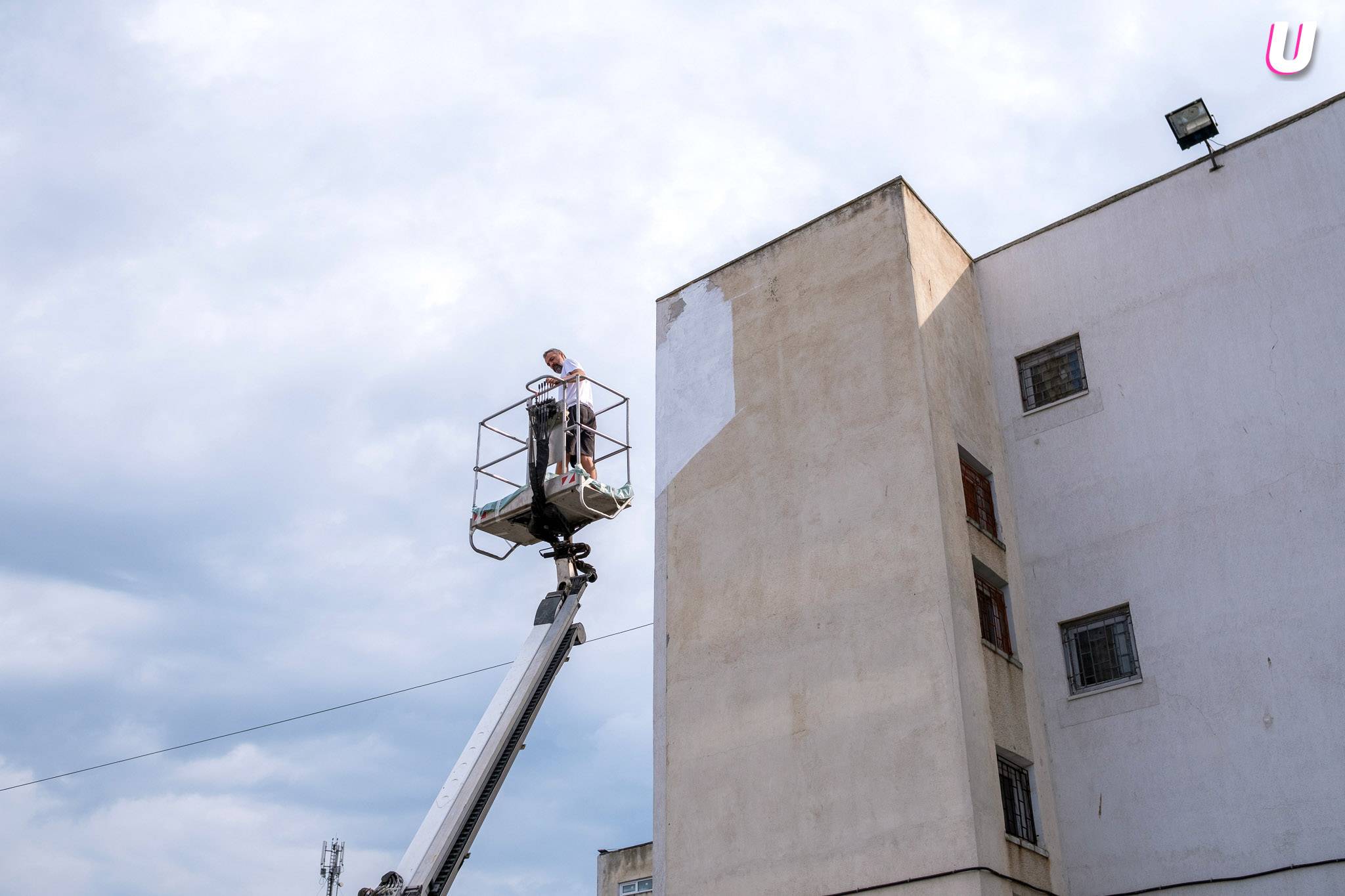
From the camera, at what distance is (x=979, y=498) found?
19219 mm

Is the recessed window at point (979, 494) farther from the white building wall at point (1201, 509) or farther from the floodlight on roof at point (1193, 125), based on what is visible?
the floodlight on roof at point (1193, 125)

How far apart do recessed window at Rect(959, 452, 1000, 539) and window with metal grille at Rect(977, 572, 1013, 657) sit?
846 millimetres

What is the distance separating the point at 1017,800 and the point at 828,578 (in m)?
3.88

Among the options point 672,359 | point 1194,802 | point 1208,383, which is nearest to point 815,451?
point 672,359

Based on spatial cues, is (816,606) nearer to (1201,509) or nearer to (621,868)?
(1201,509)

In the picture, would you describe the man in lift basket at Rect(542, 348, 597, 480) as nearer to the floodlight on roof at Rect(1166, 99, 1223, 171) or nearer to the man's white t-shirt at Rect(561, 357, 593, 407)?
the man's white t-shirt at Rect(561, 357, 593, 407)

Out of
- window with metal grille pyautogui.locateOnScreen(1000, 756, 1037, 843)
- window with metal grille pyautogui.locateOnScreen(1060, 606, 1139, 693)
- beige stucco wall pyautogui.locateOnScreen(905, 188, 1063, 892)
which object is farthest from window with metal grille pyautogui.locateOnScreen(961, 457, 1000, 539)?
window with metal grille pyautogui.locateOnScreen(1000, 756, 1037, 843)

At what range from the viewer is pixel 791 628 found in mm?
18422

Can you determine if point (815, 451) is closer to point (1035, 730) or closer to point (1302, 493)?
point (1035, 730)

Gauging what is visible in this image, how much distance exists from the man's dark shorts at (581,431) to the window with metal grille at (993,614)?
618cm

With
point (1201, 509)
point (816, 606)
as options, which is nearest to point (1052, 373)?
point (1201, 509)

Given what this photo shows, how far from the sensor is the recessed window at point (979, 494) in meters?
18.9

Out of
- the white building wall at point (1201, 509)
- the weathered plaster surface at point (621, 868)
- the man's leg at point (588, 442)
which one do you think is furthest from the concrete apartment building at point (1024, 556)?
the weathered plaster surface at point (621, 868)

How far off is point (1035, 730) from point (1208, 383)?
5.46 meters
